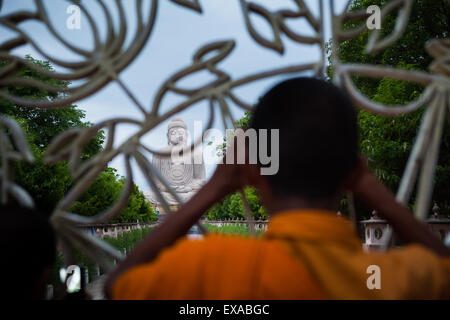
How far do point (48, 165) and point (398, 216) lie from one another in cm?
975

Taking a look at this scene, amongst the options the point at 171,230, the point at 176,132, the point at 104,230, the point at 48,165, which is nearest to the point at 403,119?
the point at 171,230

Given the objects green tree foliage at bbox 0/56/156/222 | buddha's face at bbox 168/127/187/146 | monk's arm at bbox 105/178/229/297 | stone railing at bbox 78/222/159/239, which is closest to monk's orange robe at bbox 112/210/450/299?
monk's arm at bbox 105/178/229/297

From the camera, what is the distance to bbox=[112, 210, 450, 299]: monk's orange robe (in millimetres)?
847

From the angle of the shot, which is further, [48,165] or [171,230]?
[48,165]

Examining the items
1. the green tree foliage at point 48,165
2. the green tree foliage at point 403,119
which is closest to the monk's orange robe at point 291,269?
the green tree foliage at point 403,119

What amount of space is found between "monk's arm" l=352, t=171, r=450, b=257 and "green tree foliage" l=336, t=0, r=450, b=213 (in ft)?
23.4

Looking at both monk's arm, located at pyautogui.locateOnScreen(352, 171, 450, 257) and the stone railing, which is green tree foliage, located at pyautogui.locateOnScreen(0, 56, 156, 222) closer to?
the stone railing

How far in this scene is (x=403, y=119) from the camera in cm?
795

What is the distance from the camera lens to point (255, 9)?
142 centimetres

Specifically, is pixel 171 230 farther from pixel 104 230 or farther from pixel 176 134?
pixel 176 134

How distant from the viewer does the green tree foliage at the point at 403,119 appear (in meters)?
7.87

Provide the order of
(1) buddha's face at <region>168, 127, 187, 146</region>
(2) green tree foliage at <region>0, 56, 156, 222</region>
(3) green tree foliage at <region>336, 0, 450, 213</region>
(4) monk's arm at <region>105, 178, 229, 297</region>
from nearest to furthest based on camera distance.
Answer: (4) monk's arm at <region>105, 178, 229, 297</region> → (3) green tree foliage at <region>336, 0, 450, 213</region> → (2) green tree foliage at <region>0, 56, 156, 222</region> → (1) buddha's face at <region>168, 127, 187, 146</region>

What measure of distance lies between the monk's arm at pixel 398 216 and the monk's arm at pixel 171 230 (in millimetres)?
411

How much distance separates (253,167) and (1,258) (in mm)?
710
